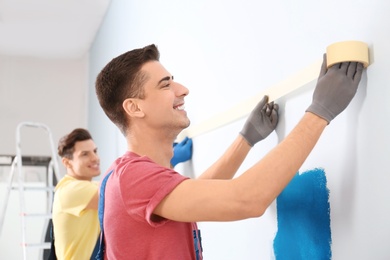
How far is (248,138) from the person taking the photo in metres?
1.37

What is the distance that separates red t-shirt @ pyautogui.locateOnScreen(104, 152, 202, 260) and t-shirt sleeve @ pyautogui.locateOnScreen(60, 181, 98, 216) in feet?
3.59

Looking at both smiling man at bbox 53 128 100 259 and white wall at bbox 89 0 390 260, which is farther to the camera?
smiling man at bbox 53 128 100 259

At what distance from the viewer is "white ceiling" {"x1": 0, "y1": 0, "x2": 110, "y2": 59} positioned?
145 inches

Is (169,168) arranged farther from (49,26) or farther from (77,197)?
(49,26)

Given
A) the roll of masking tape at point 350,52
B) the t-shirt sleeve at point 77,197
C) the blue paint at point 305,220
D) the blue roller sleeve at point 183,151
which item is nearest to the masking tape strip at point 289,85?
the roll of masking tape at point 350,52

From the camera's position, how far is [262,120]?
52.1 inches

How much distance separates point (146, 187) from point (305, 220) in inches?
14.8

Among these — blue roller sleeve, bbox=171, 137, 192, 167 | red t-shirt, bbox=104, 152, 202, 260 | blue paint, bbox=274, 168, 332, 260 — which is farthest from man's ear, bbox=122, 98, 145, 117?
blue roller sleeve, bbox=171, 137, 192, 167

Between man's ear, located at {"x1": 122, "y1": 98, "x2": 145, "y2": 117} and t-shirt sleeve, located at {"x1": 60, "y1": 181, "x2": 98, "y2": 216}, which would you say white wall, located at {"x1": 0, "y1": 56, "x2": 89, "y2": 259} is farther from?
man's ear, located at {"x1": 122, "y1": 98, "x2": 145, "y2": 117}

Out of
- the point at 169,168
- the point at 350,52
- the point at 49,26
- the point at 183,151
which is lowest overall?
the point at 169,168

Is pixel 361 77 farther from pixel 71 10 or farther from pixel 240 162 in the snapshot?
pixel 71 10

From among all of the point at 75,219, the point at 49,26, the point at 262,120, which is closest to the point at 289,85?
the point at 262,120

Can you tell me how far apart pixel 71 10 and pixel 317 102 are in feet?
10.3

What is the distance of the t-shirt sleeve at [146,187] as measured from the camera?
1.00m
